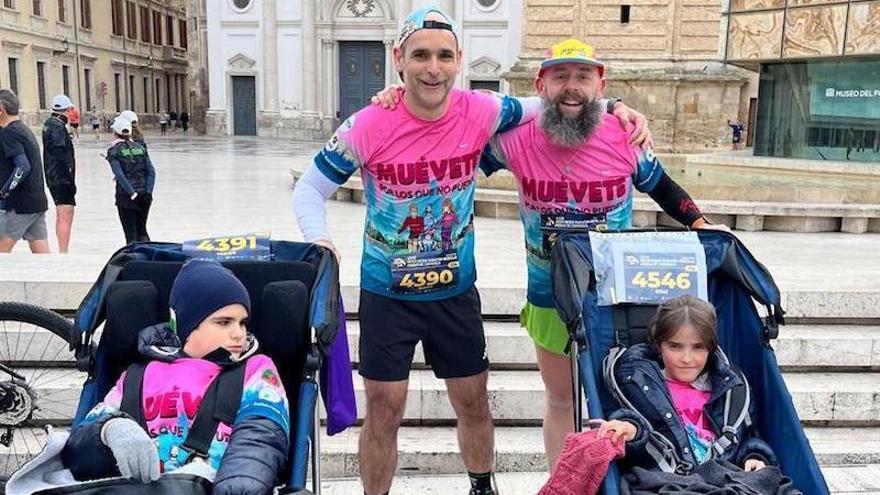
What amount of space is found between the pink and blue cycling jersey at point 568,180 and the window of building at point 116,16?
46.7 metres

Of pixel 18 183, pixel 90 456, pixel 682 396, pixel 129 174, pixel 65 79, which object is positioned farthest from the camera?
pixel 65 79

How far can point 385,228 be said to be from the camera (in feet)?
10.1

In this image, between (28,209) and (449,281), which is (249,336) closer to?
(449,281)

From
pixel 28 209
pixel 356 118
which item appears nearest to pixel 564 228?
pixel 356 118

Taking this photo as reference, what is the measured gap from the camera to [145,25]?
49344mm

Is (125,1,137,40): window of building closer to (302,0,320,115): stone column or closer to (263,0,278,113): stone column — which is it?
(263,0,278,113): stone column

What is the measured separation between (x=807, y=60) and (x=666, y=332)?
19.8m

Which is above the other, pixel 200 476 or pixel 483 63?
pixel 483 63

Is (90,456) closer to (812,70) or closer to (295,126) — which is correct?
(812,70)

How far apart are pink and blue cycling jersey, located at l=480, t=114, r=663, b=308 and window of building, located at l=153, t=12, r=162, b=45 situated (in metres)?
52.8

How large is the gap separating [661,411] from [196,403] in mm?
1497

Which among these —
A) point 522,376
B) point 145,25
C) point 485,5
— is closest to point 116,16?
Answer: point 145,25

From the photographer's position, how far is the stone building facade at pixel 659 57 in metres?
24.4

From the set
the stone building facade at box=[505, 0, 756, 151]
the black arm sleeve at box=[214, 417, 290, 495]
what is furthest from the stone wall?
the black arm sleeve at box=[214, 417, 290, 495]
